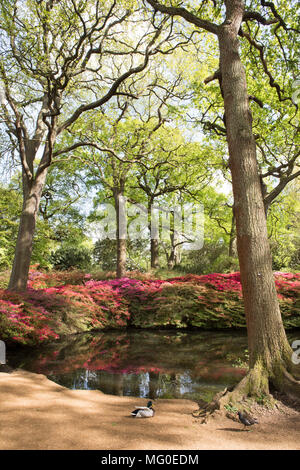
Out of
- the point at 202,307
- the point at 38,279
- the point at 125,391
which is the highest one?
the point at 38,279

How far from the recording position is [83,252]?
21672 mm

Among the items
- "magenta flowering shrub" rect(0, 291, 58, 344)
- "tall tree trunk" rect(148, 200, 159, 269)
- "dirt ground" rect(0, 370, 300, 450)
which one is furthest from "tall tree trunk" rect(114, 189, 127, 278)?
"dirt ground" rect(0, 370, 300, 450)

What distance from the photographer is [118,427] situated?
2.76 m

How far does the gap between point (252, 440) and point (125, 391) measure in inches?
93.3

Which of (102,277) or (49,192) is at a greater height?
(49,192)

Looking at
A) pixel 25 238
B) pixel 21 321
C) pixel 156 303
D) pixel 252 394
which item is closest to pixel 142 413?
pixel 252 394

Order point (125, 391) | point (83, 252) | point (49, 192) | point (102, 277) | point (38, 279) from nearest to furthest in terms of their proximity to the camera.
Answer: point (125, 391), point (38, 279), point (102, 277), point (83, 252), point (49, 192)

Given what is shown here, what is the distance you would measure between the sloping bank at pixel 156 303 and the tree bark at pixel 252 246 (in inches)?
253

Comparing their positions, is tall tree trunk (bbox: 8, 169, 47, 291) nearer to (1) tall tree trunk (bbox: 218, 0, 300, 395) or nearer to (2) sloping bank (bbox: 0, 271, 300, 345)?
(2) sloping bank (bbox: 0, 271, 300, 345)

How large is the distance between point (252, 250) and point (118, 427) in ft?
8.22

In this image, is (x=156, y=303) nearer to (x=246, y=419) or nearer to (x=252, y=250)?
(x=252, y=250)

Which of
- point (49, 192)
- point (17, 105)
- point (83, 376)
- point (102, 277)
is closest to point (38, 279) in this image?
point (102, 277)

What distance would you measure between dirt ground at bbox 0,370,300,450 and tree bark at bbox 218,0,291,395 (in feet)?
1.78
